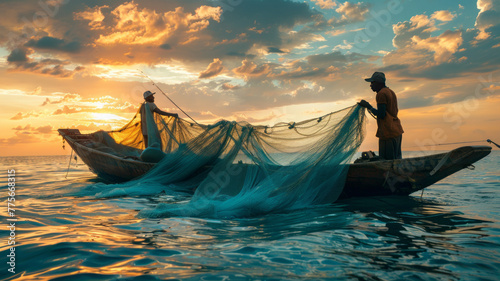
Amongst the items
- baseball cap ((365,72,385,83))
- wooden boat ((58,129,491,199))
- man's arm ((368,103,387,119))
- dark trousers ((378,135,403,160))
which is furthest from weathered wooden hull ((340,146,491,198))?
baseball cap ((365,72,385,83))

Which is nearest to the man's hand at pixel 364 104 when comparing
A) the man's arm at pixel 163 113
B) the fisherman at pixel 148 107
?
the man's arm at pixel 163 113

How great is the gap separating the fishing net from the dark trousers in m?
0.68

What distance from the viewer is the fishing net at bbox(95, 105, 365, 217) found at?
5.21 meters

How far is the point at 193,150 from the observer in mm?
7652

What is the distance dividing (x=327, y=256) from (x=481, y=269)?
50.3 inches

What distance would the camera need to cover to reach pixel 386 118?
6172 millimetres

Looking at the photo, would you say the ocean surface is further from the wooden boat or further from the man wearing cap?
the man wearing cap

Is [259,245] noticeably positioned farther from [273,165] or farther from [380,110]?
[380,110]

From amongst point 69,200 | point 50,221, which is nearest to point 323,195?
point 50,221

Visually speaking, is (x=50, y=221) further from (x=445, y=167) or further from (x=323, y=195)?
(x=445, y=167)

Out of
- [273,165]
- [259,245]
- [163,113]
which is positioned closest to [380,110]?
[273,165]

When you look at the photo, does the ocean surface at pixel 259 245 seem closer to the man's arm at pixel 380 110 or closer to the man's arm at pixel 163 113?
the man's arm at pixel 380 110

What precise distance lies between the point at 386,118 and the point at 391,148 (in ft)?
1.85

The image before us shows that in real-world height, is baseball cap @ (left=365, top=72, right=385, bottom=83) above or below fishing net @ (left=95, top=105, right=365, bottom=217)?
above
